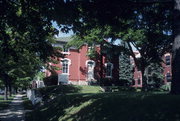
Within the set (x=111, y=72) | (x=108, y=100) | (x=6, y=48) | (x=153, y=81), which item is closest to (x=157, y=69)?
(x=153, y=81)

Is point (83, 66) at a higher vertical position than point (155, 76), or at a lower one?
higher

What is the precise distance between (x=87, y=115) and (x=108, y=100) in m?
1.62

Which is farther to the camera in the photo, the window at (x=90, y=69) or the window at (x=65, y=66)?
the window at (x=90, y=69)

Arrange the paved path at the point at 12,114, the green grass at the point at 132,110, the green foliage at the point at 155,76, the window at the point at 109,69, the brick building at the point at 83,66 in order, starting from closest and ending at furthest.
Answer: the green grass at the point at 132,110 < the paved path at the point at 12,114 < the brick building at the point at 83,66 < the window at the point at 109,69 < the green foliage at the point at 155,76

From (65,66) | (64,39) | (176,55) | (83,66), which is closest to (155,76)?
(83,66)

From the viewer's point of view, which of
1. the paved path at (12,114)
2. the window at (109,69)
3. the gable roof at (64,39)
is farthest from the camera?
the window at (109,69)

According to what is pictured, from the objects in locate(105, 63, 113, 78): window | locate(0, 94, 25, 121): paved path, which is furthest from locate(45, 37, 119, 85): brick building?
locate(0, 94, 25, 121): paved path

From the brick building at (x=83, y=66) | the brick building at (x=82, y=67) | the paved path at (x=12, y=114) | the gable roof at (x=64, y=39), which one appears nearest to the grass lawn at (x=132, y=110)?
the paved path at (x=12, y=114)

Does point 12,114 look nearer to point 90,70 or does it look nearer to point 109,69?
point 90,70

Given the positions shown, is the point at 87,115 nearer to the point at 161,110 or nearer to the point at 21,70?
the point at 161,110

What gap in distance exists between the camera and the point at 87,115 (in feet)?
37.4

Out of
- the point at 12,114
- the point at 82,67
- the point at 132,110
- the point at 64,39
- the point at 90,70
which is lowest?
the point at 12,114

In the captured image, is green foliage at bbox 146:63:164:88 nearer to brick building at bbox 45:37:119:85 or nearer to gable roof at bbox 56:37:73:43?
brick building at bbox 45:37:119:85

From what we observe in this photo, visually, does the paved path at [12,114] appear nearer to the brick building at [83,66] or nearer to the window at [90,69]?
the brick building at [83,66]
